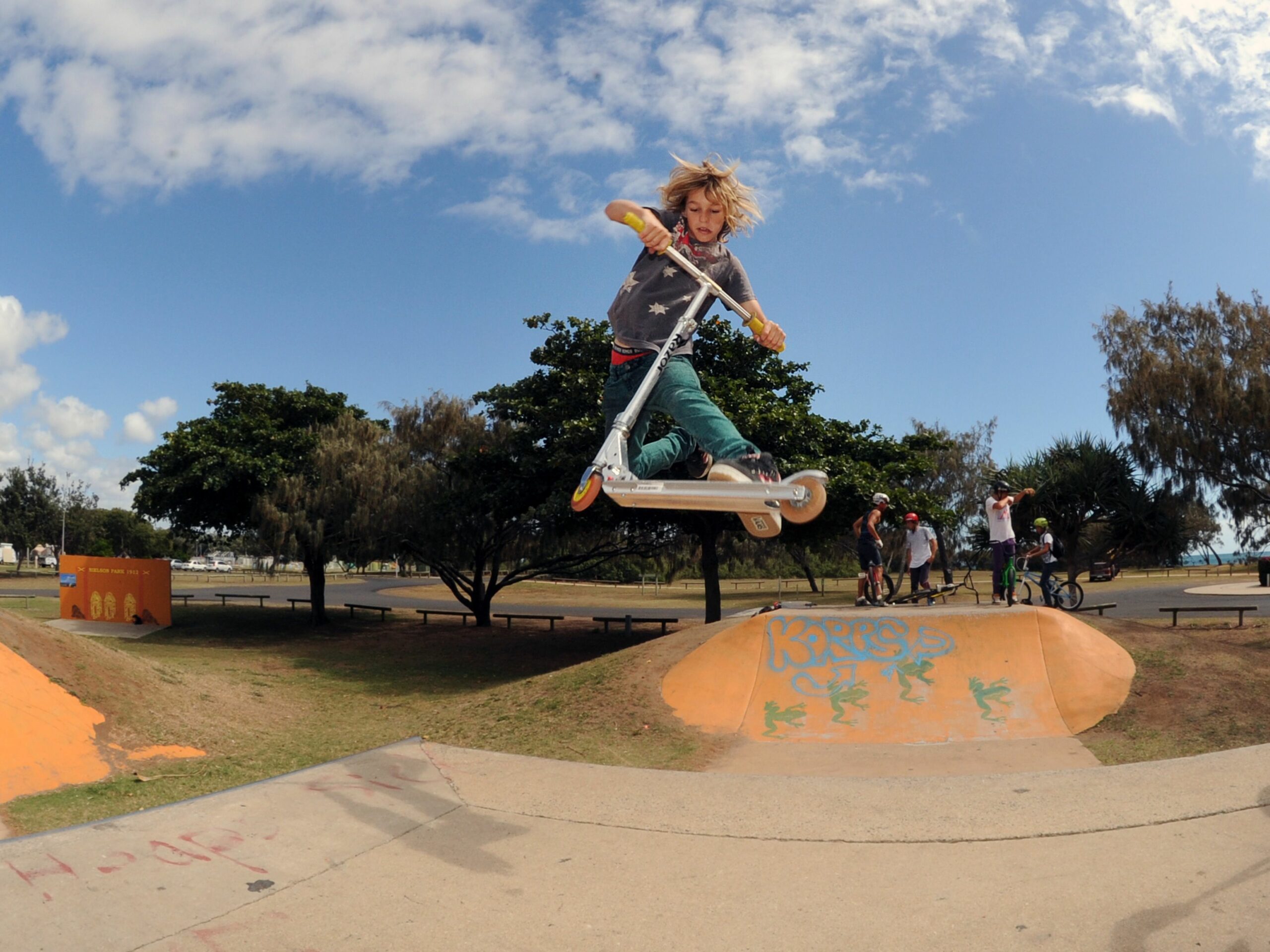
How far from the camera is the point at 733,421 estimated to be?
20578 mm

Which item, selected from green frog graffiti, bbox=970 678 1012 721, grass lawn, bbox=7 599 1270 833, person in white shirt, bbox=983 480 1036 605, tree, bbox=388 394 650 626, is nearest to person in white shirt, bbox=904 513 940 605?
person in white shirt, bbox=983 480 1036 605

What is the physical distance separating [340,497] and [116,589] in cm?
958

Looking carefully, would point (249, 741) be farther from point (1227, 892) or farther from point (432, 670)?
point (1227, 892)

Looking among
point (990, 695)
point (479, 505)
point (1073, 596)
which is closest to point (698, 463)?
point (990, 695)

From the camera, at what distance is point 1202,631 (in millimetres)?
17688

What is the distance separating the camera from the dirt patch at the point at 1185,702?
1041 cm

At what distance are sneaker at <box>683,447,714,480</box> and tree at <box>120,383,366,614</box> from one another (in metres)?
26.2

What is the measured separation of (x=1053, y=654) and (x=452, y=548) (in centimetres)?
2039

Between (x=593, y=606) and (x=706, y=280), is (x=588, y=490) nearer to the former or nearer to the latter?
(x=706, y=280)

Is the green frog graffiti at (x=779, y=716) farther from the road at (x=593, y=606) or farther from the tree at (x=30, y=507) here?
the tree at (x=30, y=507)

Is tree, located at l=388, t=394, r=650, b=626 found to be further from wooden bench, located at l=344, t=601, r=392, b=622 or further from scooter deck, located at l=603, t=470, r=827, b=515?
scooter deck, located at l=603, t=470, r=827, b=515

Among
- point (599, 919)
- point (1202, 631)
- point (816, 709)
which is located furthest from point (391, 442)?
point (599, 919)

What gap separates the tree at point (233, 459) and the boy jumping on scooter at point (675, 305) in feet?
86.5

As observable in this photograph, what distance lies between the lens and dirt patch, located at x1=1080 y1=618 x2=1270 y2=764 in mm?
10414
